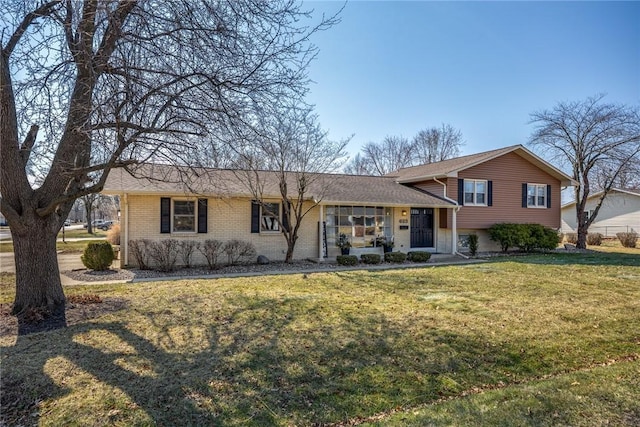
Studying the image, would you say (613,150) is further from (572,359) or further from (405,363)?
(405,363)

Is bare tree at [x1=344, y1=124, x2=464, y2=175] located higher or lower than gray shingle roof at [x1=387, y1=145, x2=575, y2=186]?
higher

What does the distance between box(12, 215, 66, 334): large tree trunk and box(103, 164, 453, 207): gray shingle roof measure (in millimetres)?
4556

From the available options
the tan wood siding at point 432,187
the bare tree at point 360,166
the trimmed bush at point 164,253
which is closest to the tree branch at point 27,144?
the trimmed bush at point 164,253

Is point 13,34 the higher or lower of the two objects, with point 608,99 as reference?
lower

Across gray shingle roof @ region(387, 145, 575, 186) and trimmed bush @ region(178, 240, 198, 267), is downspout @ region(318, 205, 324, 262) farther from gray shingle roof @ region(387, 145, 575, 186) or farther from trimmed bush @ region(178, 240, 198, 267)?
gray shingle roof @ region(387, 145, 575, 186)

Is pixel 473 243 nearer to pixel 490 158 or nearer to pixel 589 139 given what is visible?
pixel 490 158

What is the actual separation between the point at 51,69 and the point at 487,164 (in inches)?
710

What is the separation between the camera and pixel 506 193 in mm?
18875

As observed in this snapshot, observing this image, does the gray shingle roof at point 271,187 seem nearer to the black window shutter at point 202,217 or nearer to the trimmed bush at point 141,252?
the black window shutter at point 202,217

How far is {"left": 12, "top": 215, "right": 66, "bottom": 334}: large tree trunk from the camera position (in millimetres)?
6078

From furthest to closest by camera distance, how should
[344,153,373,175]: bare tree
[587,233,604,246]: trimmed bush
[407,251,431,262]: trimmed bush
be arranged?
[344,153,373,175]: bare tree, [587,233,604,246]: trimmed bush, [407,251,431,262]: trimmed bush

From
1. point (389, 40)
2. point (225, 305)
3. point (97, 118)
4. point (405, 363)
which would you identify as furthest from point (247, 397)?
point (389, 40)

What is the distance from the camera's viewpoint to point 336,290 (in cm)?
884

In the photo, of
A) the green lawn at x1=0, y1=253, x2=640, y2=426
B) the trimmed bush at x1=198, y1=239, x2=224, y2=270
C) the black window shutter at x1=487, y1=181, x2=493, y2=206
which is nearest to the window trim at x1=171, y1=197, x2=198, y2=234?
the trimmed bush at x1=198, y1=239, x2=224, y2=270
